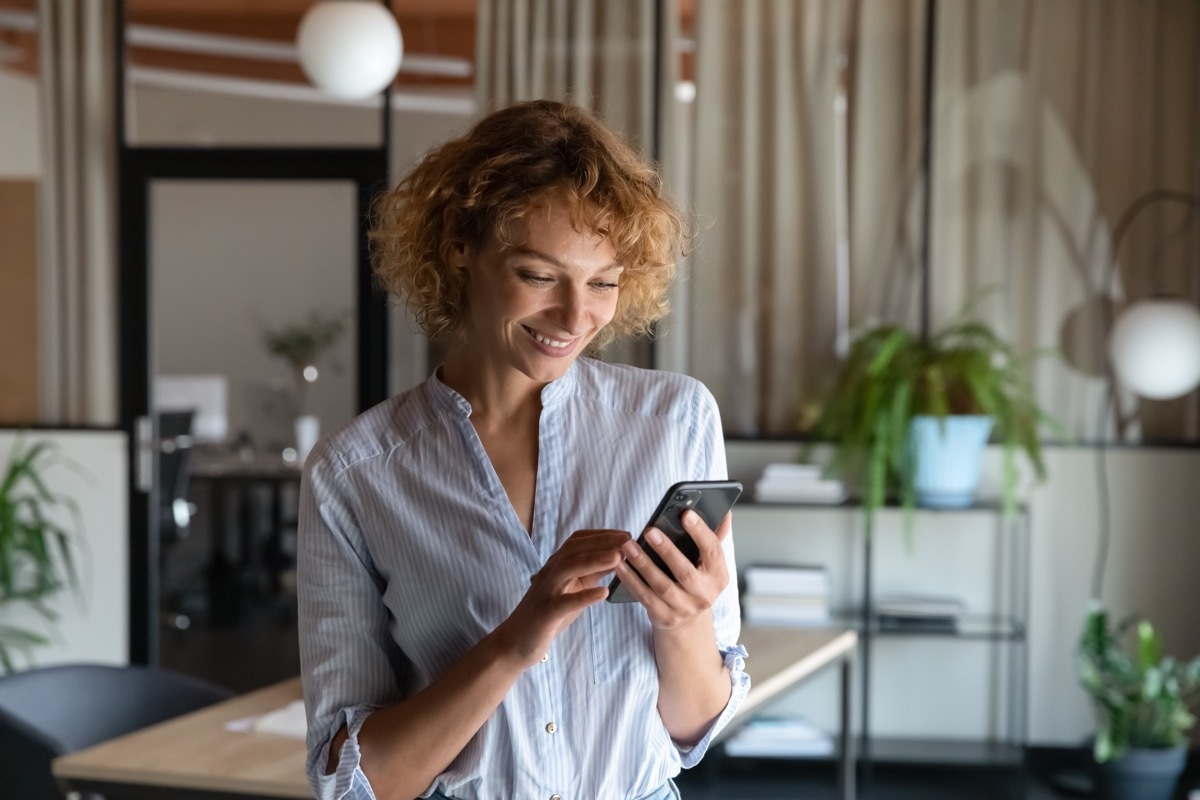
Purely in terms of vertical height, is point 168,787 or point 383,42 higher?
point 383,42

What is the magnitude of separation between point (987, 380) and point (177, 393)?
3056mm

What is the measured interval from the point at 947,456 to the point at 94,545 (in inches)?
126

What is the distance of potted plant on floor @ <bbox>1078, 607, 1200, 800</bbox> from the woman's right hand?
11.1ft

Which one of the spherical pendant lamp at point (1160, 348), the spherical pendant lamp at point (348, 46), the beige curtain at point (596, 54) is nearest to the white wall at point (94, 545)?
the spherical pendant lamp at point (348, 46)

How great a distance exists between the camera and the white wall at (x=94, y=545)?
5.23 meters

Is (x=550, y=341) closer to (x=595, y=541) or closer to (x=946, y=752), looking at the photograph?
(x=595, y=541)

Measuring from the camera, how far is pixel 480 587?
57.1 inches

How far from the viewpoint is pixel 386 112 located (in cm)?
514

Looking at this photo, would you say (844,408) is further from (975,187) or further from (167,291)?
(167,291)

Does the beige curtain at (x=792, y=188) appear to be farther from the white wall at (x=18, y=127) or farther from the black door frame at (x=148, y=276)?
the white wall at (x=18, y=127)

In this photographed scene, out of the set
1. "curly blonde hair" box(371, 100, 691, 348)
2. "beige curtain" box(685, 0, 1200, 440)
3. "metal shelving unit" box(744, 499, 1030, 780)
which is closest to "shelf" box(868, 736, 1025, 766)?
"metal shelving unit" box(744, 499, 1030, 780)

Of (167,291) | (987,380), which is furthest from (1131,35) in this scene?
(167,291)

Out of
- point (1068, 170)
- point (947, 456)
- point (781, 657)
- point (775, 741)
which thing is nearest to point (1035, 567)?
point (947, 456)

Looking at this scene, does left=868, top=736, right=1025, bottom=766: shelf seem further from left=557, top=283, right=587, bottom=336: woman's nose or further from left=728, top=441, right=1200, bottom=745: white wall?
left=557, top=283, right=587, bottom=336: woman's nose
